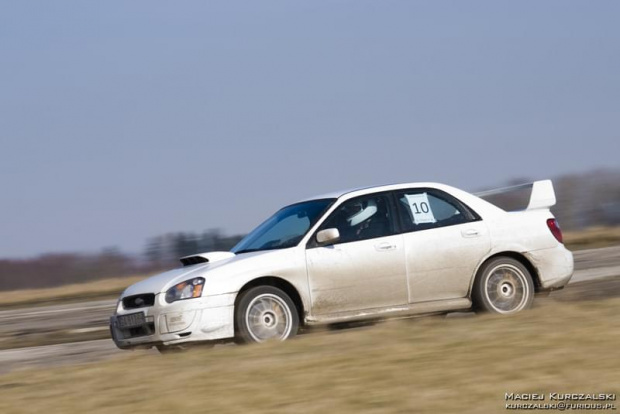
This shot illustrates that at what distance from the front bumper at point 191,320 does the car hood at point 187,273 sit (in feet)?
0.61

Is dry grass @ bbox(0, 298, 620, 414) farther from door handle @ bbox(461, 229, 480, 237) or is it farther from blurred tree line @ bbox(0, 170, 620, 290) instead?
blurred tree line @ bbox(0, 170, 620, 290)

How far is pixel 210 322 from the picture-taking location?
9789mm

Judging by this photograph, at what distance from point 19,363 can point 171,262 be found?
58.1 ft

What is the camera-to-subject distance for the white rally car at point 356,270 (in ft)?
32.5

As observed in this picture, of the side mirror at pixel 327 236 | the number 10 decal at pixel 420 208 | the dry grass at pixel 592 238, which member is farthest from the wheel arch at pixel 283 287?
the dry grass at pixel 592 238

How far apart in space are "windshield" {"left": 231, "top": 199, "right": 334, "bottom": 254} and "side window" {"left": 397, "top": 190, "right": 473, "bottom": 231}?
2.54 feet

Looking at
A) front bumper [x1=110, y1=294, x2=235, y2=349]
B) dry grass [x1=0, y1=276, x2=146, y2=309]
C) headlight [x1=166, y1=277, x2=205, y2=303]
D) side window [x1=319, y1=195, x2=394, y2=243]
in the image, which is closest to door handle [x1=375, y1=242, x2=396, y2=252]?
side window [x1=319, y1=195, x2=394, y2=243]

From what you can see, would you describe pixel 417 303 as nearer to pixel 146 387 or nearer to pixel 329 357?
pixel 329 357

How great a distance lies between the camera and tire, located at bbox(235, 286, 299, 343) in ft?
32.5

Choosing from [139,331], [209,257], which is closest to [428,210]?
[209,257]

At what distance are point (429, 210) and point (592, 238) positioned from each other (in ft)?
57.9

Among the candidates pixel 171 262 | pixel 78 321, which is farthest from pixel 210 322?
pixel 171 262

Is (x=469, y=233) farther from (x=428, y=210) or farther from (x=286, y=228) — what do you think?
(x=286, y=228)

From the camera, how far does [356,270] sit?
10352 millimetres
